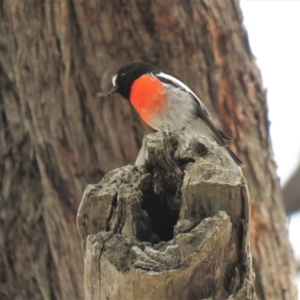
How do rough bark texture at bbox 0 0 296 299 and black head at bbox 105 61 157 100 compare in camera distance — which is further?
black head at bbox 105 61 157 100

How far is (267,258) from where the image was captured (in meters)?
4.38

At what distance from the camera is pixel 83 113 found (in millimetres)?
4348

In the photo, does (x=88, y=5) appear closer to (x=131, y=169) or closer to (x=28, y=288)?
(x=28, y=288)

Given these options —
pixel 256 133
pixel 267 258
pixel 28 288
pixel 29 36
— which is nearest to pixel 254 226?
pixel 267 258

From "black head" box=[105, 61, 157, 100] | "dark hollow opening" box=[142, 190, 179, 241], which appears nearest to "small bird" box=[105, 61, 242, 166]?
"black head" box=[105, 61, 157, 100]

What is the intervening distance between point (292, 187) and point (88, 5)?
2.45 metres

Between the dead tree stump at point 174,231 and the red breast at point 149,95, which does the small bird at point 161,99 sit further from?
the dead tree stump at point 174,231

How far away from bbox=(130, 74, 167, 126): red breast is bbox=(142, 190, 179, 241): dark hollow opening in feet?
7.39

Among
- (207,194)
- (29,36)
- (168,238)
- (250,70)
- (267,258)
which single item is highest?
(29,36)

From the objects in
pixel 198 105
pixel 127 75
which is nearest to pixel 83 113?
pixel 127 75

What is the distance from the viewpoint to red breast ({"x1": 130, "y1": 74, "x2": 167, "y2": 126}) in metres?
4.90

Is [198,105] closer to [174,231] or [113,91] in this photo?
[113,91]

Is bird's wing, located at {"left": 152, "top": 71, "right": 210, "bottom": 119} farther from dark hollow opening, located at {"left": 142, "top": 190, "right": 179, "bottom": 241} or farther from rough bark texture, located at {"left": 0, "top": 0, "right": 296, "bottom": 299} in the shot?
dark hollow opening, located at {"left": 142, "top": 190, "right": 179, "bottom": 241}

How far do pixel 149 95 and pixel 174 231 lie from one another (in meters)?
2.99
